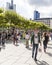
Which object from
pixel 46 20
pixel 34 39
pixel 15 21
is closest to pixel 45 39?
pixel 34 39

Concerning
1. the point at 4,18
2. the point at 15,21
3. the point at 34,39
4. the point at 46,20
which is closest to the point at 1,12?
the point at 4,18

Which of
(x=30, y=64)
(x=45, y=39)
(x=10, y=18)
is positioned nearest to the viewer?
(x=30, y=64)

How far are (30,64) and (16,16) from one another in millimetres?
29814

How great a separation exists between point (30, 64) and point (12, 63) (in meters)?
0.84

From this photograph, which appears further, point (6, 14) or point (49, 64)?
point (6, 14)

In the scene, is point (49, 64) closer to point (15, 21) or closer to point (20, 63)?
point (20, 63)

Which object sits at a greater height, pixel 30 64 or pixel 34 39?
pixel 34 39

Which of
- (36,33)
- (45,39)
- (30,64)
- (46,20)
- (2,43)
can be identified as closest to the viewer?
(30,64)

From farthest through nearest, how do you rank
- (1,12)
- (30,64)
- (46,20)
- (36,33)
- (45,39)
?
(46,20) < (1,12) < (45,39) < (36,33) < (30,64)

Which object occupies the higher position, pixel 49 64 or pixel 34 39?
pixel 34 39

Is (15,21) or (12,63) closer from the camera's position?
(12,63)

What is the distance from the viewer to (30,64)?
34.3 ft

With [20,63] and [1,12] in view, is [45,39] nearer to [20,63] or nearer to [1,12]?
[20,63]

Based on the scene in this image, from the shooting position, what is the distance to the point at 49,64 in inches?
416
